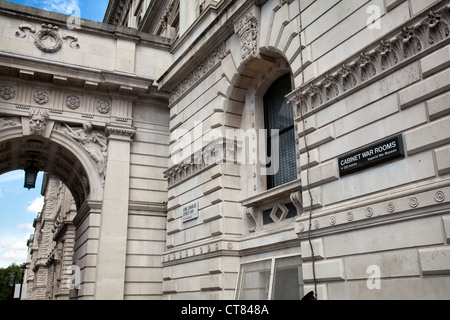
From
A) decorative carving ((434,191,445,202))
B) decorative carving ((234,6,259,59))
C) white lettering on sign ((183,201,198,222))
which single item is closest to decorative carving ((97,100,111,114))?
white lettering on sign ((183,201,198,222))

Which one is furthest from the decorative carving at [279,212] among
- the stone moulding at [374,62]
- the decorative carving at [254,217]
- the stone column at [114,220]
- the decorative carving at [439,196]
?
the stone column at [114,220]

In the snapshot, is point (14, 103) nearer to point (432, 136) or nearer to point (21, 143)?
point (21, 143)

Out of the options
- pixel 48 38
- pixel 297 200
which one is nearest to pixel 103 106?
pixel 48 38

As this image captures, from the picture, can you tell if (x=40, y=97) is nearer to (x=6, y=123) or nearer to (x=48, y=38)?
(x=6, y=123)

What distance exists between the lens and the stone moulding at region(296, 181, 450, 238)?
7.73 meters

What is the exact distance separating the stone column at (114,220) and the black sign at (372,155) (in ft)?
35.8

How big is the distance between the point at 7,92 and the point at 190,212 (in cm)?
877

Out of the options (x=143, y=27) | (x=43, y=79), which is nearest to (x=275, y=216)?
(x=43, y=79)

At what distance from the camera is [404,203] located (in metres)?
8.20

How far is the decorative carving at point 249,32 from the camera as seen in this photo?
13.9 metres

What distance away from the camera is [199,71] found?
56.9 feet

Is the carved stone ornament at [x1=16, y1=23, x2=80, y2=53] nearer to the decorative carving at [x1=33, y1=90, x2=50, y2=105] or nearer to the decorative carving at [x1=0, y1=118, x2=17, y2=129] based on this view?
the decorative carving at [x1=33, y1=90, x2=50, y2=105]

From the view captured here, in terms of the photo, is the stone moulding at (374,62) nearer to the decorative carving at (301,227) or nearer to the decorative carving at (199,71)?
the decorative carving at (301,227)

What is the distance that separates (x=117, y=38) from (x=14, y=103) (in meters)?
5.31
